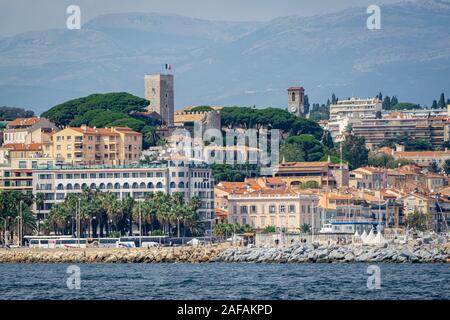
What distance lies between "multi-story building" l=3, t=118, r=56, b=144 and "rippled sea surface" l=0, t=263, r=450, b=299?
60.7 m

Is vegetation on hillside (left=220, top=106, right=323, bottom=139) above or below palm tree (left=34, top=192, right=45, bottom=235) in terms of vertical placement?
above

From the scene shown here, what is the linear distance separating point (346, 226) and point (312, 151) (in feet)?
144

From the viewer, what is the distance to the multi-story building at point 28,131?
13462cm

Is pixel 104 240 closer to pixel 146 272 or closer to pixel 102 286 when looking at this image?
pixel 146 272

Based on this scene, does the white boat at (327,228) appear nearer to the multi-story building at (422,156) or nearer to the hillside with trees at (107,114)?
the hillside with trees at (107,114)

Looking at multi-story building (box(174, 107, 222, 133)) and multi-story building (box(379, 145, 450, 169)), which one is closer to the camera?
multi-story building (box(174, 107, 222, 133))

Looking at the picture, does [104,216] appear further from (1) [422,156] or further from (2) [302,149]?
(1) [422,156]

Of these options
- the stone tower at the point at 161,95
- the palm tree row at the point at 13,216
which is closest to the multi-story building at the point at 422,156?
the stone tower at the point at 161,95

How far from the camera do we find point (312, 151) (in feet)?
497

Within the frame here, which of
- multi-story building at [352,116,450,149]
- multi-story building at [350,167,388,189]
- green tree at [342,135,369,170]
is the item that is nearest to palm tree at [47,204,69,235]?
multi-story building at [350,167,388,189]

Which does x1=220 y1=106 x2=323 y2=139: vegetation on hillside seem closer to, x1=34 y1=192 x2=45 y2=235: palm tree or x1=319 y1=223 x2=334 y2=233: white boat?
x1=319 y1=223 x2=334 y2=233: white boat

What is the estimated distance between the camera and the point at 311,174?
134375 mm

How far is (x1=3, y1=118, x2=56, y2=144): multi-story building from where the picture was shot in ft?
442
